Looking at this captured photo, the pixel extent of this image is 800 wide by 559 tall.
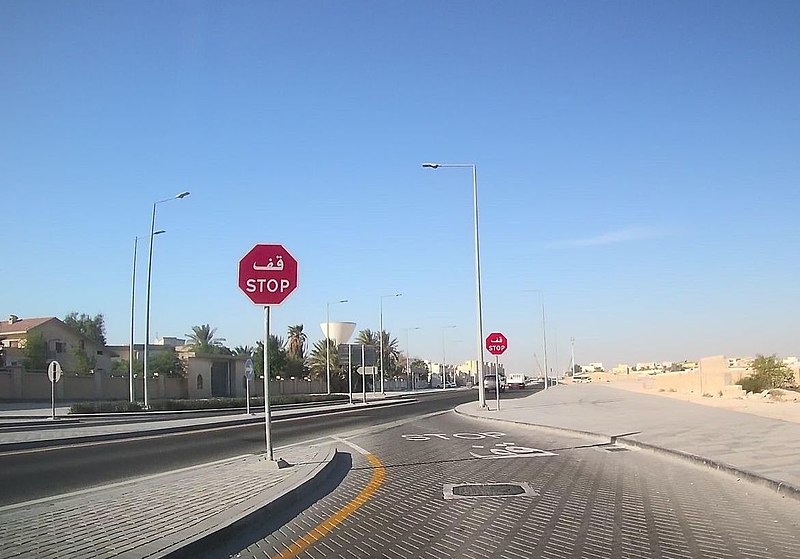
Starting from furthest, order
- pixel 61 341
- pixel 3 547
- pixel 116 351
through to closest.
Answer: pixel 116 351
pixel 61 341
pixel 3 547

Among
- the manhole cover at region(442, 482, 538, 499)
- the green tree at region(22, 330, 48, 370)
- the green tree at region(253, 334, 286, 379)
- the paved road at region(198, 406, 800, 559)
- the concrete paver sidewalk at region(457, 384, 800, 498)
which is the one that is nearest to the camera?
the paved road at region(198, 406, 800, 559)

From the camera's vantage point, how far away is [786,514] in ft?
29.6

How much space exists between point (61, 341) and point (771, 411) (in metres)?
62.2

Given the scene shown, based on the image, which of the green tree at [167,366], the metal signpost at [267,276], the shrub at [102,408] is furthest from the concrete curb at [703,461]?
the green tree at [167,366]

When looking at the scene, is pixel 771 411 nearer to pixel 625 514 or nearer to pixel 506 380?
pixel 625 514

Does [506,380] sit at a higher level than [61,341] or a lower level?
lower

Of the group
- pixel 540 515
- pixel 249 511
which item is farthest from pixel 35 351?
pixel 540 515

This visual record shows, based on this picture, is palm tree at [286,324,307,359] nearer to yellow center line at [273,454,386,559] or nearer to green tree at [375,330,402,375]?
green tree at [375,330,402,375]

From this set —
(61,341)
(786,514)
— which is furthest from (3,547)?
(61,341)

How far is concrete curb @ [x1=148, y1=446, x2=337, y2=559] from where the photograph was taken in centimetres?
687

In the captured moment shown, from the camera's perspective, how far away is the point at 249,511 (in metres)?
8.52

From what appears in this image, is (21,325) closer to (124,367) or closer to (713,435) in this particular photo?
(124,367)

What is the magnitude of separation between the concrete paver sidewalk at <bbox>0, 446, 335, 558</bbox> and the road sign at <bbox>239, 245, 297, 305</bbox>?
2837 millimetres

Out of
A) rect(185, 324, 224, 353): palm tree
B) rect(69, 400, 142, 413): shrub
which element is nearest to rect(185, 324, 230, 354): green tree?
rect(185, 324, 224, 353): palm tree
